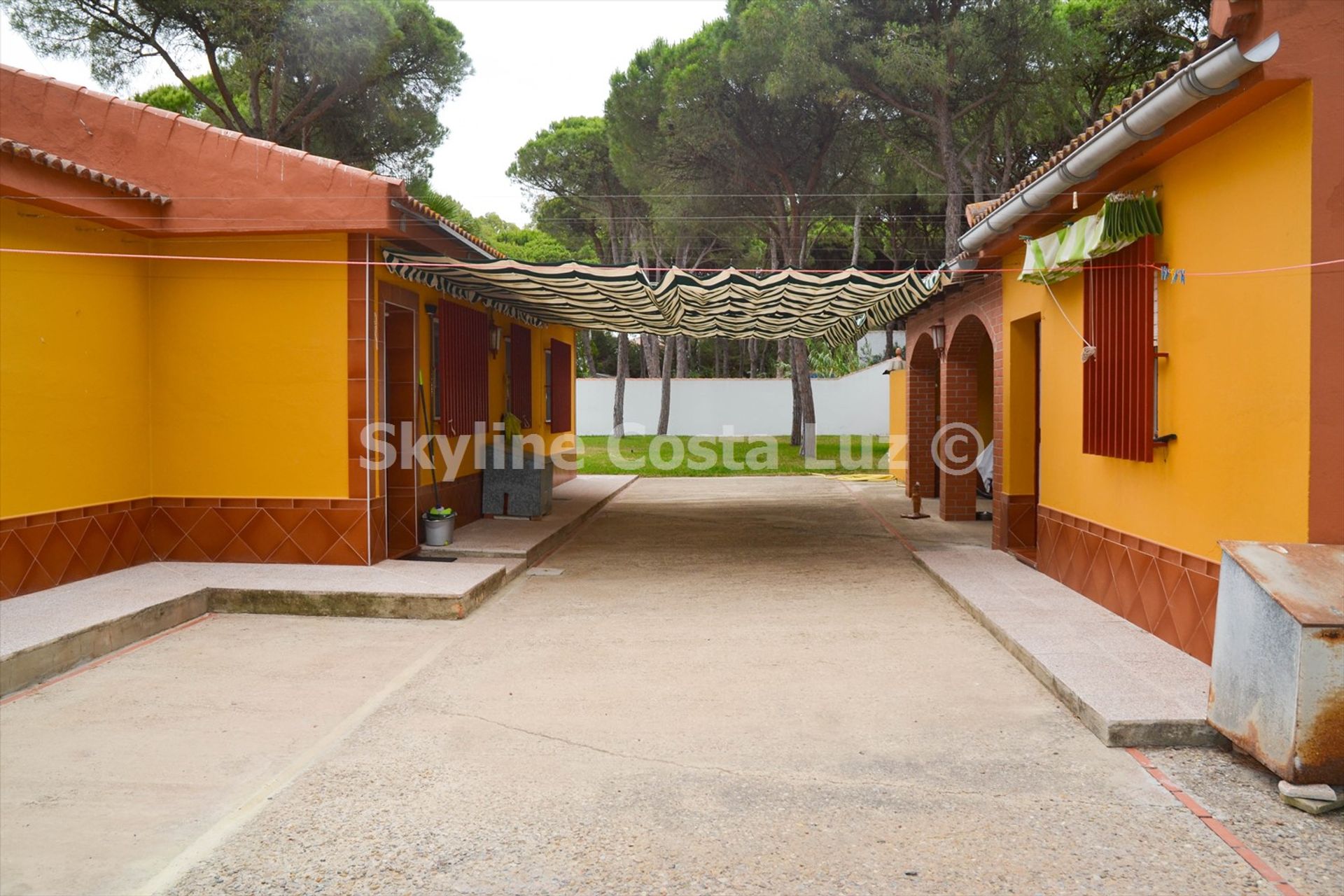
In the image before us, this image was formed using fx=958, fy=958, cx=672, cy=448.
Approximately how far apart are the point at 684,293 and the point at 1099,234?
3439mm

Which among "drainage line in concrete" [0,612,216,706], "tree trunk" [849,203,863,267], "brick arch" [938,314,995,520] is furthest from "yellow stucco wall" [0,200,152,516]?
"tree trunk" [849,203,863,267]

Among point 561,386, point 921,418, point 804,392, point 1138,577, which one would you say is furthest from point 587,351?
point 1138,577

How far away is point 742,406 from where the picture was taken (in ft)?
102

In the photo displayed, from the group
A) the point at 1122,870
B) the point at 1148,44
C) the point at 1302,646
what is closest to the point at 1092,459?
the point at 1302,646

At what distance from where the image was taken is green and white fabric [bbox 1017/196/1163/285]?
5594 millimetres

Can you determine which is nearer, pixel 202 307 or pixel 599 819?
pixel 599 819

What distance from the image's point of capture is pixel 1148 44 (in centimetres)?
1520

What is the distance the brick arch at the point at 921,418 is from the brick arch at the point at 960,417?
215 centimetres

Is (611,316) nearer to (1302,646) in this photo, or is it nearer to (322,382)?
(322,382)

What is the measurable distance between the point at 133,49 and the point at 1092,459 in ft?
50.9

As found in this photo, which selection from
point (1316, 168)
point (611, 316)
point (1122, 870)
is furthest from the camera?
point (611, 316)

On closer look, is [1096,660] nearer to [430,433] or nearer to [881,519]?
[430,433]

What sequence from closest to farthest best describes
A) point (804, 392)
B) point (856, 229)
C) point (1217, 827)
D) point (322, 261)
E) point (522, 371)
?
point (1217, 827)
point (322, 261)
point (522, 371)
point (804, 392)
point (856, 229)

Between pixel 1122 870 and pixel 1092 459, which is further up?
pixel 1092 459
